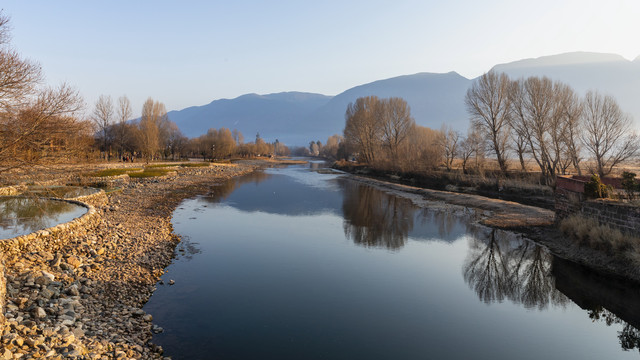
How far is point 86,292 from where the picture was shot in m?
9.40

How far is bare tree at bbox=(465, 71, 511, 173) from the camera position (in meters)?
42.2

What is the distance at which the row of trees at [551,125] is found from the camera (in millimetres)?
33344

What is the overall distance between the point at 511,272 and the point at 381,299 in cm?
704

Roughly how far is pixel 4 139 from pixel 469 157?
49.6 metres

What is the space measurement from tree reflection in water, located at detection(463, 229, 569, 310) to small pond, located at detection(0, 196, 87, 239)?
660 inches

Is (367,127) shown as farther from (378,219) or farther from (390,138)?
(378,219)

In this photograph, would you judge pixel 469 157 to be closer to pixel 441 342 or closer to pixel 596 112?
pixel 596 112

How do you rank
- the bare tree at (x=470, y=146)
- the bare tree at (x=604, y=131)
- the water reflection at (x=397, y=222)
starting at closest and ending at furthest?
the water reflection at (x=397, y=222) < the bare tree at (x=604, y=131) < the bare tree at (x=470, y=146)

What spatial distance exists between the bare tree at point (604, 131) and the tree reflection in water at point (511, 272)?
21.9 meters

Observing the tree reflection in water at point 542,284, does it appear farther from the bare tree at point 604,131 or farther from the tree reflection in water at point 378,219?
the bare tree at point 604,131

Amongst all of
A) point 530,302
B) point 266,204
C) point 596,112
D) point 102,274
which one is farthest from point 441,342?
point 596,112

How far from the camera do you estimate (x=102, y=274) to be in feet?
35.6

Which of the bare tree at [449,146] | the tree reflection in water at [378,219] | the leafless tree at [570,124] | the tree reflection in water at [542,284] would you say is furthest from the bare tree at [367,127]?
the tree reflection in water at [542,284]

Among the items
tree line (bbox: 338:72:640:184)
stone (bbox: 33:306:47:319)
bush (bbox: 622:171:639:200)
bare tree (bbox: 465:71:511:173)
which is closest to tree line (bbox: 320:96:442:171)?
tree line (bbox: 338:72:640:184)
